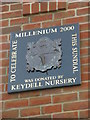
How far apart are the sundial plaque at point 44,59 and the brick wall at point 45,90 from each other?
0.16ft

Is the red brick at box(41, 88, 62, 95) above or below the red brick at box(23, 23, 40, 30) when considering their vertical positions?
below

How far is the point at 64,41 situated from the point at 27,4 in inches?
22.5

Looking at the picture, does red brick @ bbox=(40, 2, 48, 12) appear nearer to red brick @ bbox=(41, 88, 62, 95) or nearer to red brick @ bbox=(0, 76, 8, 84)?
red brick @ bbox=(0, 76, 8, 84)

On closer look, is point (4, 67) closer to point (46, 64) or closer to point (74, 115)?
point (46, 64)

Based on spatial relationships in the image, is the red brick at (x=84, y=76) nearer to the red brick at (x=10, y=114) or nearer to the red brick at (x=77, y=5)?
the red brick at (x=10, y=114)

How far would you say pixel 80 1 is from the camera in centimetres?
528

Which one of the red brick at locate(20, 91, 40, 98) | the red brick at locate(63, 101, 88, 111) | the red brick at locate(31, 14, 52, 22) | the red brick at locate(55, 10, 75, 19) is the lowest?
the red brick at locate(63, 101, 88, 111)

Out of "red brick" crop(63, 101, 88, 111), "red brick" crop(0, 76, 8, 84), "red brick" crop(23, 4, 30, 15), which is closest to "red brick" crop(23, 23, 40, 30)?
"red brick" crop(23, 4, 30, 15)

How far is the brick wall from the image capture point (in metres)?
4.75

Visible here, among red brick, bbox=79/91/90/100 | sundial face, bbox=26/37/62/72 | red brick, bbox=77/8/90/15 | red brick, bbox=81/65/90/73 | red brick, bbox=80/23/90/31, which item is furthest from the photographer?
red brick, bbox=77/8/90/15

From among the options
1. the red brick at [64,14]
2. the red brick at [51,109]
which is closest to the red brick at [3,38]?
the red brick at [64,14]

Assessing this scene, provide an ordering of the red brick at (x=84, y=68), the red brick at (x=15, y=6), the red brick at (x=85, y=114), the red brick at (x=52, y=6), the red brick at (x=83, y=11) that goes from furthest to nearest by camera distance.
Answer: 1. the red brick at (x=15, y=6)
2. the red brick at (x=52, y=6)
3. the red brick at (x=83, y=11)
4. the red brick at (x=84, y=68)
5. the red brick at (x=85, y=114)

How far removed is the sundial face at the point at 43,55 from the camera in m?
4.97

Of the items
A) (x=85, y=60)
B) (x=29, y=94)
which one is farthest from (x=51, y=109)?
(x=85, y=60)
